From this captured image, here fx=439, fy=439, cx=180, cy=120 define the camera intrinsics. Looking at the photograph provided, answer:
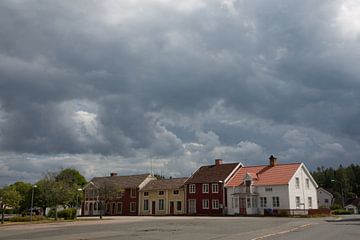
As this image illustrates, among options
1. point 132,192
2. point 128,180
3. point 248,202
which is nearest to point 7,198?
point 132,192

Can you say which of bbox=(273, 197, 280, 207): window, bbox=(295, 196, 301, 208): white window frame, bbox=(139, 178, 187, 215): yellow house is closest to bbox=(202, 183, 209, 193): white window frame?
bbox=(139, 178, 187, 215): yellow house

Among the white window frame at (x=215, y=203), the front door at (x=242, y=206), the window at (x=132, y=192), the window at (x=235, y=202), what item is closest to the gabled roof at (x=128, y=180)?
the window at (x=132, y=192)

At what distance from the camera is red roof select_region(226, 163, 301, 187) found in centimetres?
6334

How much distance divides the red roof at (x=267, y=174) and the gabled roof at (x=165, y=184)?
33.4ft

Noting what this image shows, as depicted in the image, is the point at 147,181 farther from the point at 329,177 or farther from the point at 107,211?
the point at 329,177

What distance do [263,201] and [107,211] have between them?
32167mm

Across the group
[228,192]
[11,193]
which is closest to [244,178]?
[228,192]

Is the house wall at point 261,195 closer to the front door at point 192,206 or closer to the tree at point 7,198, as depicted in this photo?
the front door at point 192,206

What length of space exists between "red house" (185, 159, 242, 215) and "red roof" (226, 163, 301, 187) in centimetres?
148

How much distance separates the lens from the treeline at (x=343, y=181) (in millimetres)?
135825

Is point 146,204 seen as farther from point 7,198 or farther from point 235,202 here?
point 7,198

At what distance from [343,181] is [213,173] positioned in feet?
281

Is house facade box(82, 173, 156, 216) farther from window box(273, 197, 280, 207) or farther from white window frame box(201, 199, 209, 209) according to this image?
window box(273, 197, 280, 207)

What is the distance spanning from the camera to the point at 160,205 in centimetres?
7606
